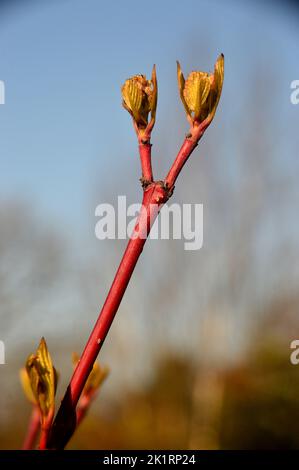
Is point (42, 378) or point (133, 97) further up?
point (133, 97)

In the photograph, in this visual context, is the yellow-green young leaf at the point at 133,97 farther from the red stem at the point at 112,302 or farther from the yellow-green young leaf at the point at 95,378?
the yellow-green young leaf at the point at 95,378

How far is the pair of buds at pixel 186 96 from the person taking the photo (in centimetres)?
27

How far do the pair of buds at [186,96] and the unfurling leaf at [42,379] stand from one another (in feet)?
0.45

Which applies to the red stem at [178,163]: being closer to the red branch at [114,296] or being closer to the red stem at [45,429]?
the red branch at [114,296]

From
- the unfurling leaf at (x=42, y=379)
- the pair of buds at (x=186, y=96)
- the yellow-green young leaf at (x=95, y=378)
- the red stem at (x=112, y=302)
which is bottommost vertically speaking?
the yellow-green young leaf at (x=95, y=378)

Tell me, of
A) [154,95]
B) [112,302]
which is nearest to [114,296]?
[112,302]

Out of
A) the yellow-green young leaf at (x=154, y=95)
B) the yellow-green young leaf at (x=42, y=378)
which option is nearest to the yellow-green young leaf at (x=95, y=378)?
the yellow-green young leaf at (x=42, y=378)

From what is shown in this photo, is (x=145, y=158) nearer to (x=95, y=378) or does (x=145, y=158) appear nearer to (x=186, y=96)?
(x=186, y=96)

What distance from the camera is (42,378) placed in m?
0.26

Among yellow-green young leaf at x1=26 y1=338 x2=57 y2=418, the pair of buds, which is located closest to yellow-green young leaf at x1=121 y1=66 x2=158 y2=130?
the pair of buds

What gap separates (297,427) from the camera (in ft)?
4.96

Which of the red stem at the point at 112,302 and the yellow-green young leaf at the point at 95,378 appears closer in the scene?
the red stem at the point at 112,302

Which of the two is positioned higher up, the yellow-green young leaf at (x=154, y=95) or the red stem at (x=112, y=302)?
the yellow-green young leaf at (x=154, y=95)

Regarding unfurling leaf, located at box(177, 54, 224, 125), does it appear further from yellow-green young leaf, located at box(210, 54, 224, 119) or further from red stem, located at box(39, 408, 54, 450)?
red stem, located at box(39, 408, 54, 450)
